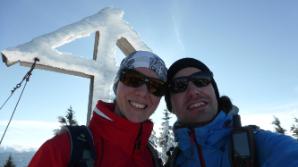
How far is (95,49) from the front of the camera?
15.2 ft

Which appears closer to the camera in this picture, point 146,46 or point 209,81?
point 209,81

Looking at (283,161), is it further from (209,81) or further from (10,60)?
(10,60)

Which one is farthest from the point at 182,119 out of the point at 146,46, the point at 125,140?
the point at 146,46

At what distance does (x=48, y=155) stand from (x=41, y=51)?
7.18ft

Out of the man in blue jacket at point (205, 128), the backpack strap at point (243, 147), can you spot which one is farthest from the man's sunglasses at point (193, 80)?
the backpack strap at point (243, 147)

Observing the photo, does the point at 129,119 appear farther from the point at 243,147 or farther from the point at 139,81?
the point at 243,147

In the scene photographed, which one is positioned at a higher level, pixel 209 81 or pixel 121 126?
pixel 209 81

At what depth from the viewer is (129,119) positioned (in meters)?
2.75

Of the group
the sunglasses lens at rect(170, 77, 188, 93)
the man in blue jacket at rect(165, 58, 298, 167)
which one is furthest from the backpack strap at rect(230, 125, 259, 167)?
the sunglasses lens at rect(170, 77, 188, 93)

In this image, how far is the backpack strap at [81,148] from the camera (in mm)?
2070

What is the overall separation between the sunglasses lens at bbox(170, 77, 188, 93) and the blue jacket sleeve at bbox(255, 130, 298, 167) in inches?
40.9

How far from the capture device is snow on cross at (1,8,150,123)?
12.5ft

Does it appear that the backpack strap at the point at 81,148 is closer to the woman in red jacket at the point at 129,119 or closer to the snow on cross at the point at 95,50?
the woman in red jacket at the point at 129,119

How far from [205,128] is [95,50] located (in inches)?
106
